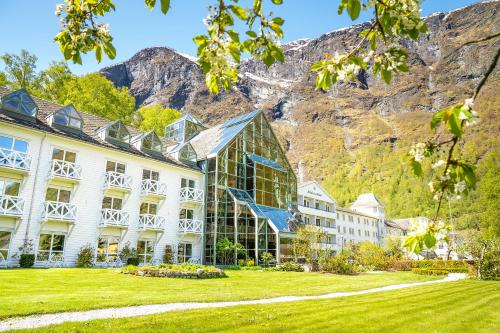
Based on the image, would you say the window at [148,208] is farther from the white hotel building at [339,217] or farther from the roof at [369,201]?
the roof at [369,201]

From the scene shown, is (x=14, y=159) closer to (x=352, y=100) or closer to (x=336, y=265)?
(x=336, y=265)

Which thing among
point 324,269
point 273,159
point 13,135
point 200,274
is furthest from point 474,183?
point 273,159

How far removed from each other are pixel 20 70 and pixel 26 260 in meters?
29.0

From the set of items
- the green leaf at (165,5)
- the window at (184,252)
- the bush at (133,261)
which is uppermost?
the green leaf at (165,5)

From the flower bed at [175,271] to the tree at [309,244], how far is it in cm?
973

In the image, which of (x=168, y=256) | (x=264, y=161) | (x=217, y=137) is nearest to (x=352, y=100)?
(x=264, y=161)

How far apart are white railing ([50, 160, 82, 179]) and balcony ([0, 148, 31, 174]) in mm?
1263

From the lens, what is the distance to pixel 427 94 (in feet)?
526

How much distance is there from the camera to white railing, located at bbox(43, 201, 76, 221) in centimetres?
1948

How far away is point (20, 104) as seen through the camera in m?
20.1

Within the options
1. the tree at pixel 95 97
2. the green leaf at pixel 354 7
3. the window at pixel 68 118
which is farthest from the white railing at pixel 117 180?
the green leaf at pixel 354 7

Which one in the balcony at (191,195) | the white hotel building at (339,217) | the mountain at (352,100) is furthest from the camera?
the mountain at (352,100)

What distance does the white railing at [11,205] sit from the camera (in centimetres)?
1770

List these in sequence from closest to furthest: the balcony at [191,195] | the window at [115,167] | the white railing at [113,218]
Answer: the white railing at [113,218] < the window at [115,167] < the balcony at [191,195]
